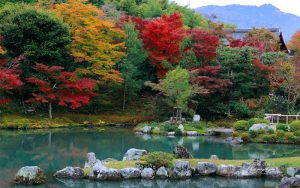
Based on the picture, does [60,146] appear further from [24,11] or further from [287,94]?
[287,94]

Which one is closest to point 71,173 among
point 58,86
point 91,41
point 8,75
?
point 8,75

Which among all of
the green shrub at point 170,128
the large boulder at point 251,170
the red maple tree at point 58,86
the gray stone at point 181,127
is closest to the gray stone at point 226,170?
the large boulder at point 251,170

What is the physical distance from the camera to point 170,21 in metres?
31.7

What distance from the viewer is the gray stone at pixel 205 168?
13.6 m

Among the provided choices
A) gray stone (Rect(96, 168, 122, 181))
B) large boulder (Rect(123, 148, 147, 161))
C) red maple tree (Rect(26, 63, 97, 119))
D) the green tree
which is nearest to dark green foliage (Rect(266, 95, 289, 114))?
the green tree

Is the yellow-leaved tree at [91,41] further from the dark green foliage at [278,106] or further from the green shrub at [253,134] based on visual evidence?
the green shrub at [253,134]

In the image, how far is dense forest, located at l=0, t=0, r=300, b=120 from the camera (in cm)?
2703

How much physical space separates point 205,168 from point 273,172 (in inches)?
82.3

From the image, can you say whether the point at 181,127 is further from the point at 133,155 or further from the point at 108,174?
the point at 108,174

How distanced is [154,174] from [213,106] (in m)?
16.4

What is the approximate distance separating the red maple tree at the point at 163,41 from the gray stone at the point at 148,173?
17020 millimetres

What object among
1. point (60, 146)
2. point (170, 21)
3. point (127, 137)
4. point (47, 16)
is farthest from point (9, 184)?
point (170, 21)

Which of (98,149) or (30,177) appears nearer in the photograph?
(30,177)

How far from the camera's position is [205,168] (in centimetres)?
1366
